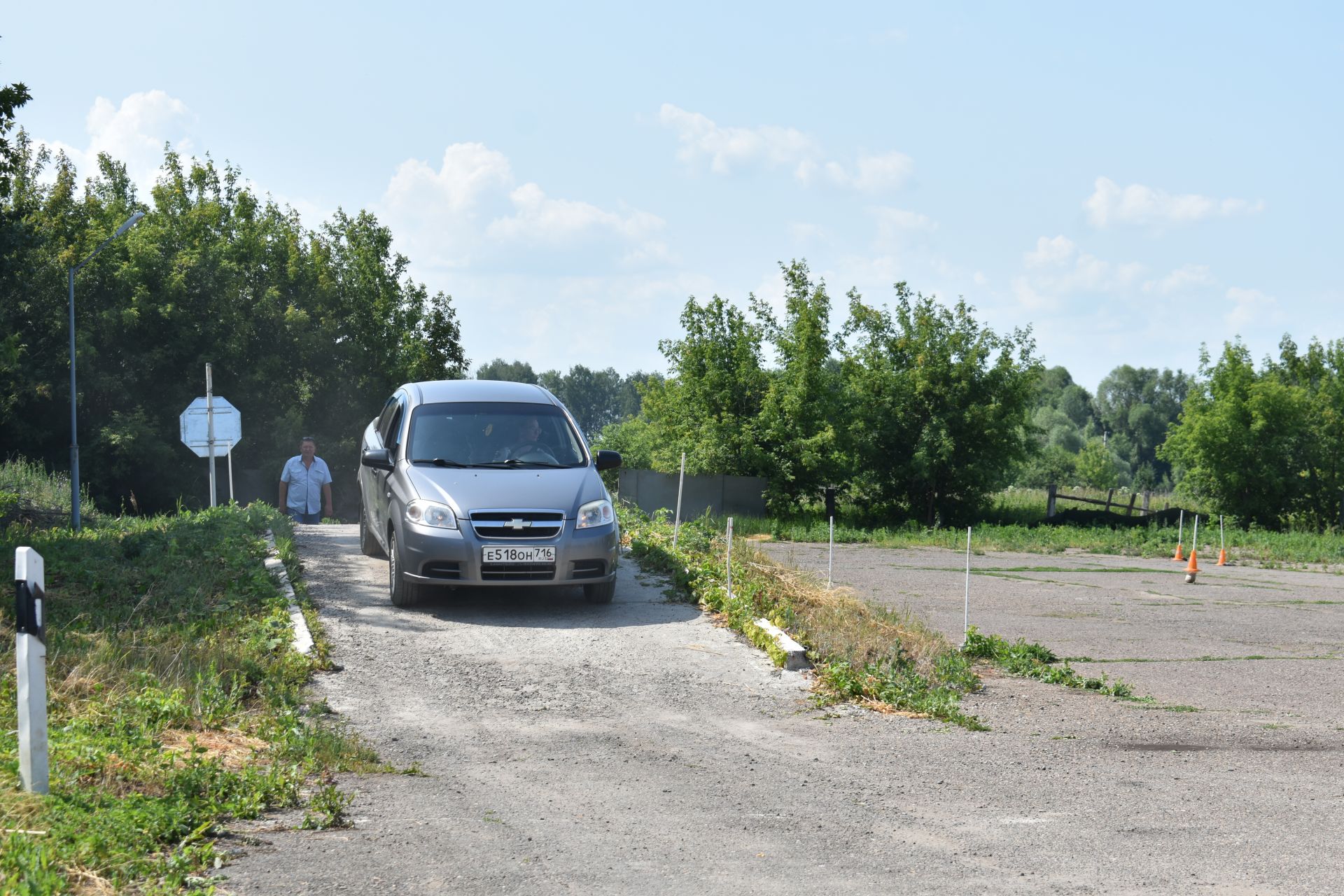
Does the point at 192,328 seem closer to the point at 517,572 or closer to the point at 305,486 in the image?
the point at 305,486

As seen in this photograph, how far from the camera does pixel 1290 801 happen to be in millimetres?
6418

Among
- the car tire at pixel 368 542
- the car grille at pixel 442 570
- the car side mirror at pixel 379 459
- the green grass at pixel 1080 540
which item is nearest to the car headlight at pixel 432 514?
the car grille at pixel 442 570

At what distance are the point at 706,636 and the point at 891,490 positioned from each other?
113 feet

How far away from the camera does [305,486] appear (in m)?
19.2

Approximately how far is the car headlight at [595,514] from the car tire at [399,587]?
1513 mm

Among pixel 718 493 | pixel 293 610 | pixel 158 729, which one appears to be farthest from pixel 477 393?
pixel 718 493

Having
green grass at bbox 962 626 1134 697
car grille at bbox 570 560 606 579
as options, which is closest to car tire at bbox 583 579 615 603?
car grille at bbox 570 560 606 579

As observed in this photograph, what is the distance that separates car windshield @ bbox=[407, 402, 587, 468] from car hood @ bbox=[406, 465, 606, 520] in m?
0.27

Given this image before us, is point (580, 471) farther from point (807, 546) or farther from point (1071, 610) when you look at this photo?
point (807, 546)

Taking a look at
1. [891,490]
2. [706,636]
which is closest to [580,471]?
[706,636]

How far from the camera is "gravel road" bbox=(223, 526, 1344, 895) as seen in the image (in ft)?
16.4

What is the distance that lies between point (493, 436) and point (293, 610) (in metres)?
2.64

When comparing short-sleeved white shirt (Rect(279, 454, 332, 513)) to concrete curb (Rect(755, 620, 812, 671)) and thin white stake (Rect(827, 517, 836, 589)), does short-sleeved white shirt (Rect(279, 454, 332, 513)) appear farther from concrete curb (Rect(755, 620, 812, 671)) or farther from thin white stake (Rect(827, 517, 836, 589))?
concrete curb (Rect(755, 620, 812, 671))

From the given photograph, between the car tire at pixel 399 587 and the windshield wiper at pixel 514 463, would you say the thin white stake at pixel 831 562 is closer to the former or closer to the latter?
the windshield wiper at pixel 514 463
